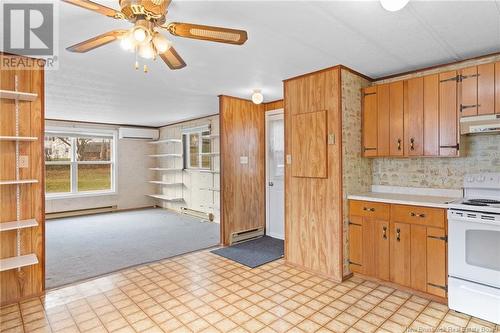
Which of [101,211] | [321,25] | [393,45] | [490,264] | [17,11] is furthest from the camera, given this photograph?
[101,211]

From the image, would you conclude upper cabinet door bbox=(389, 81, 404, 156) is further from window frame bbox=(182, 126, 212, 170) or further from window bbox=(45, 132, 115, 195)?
window bbox=(45, 132, 115, 195)

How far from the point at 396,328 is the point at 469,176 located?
5.48 ft

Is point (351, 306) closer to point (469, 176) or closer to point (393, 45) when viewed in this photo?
point (469, 176)

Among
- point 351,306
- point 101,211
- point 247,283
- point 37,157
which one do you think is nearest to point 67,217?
point 101,211

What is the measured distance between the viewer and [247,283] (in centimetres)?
300

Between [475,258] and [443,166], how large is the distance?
1.03 meters

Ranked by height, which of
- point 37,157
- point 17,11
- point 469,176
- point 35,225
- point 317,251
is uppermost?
point 17,11

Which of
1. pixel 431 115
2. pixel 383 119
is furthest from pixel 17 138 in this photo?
pixel 431 115

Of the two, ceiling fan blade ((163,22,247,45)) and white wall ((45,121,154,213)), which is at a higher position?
ceiling fan blade ((163,22,247,45))

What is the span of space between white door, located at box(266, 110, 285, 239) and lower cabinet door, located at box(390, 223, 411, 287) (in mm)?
2094

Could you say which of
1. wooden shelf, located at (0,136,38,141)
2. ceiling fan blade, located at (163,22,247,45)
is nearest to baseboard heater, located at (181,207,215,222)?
wooden shelf, located at (0,136,38,141)

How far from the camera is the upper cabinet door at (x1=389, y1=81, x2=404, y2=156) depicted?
3041mm

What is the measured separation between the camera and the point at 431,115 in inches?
112

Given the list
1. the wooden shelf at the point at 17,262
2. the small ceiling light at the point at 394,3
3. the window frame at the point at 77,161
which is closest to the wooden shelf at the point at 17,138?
the wooden shelf at the point at 17,262
